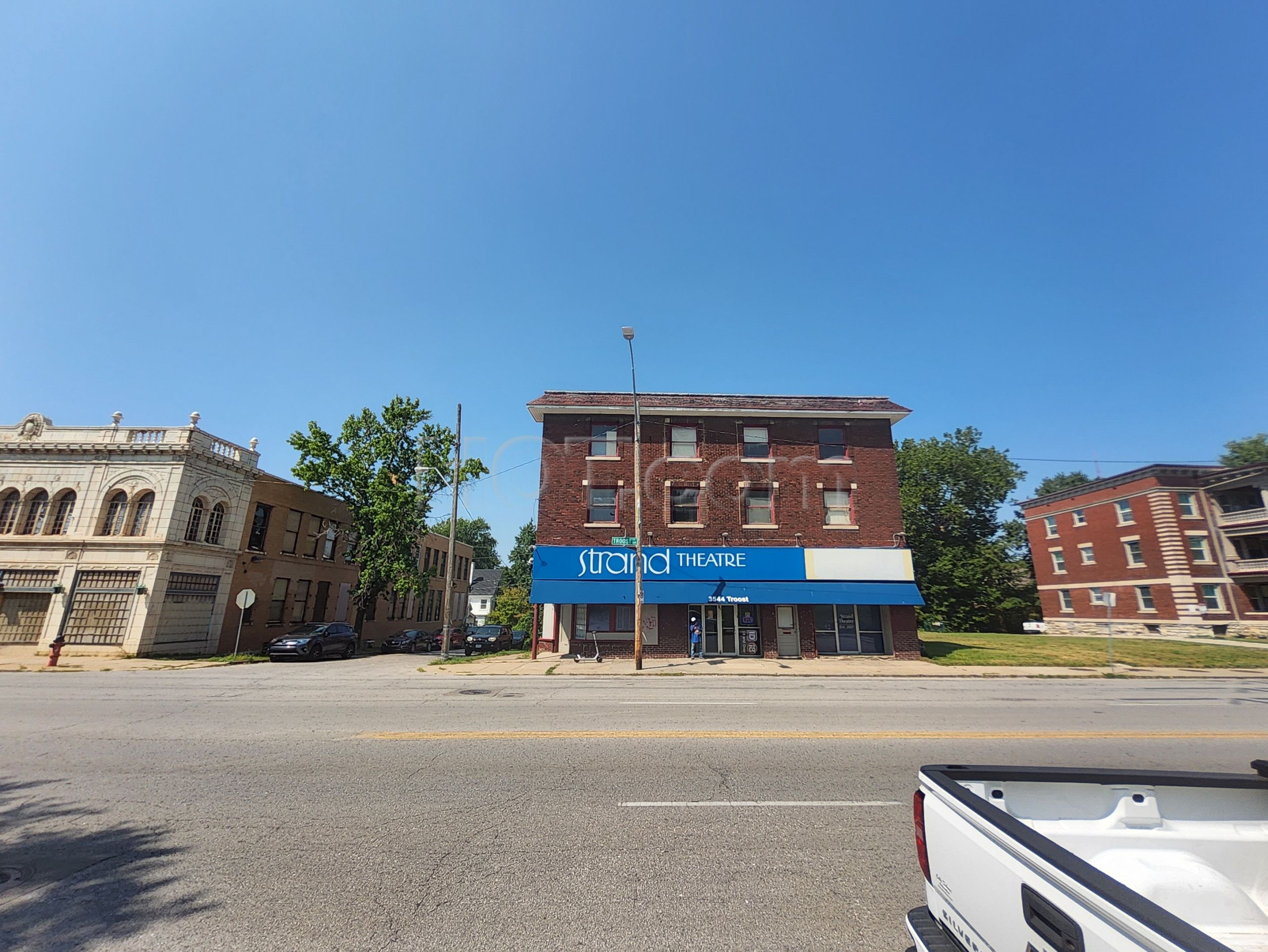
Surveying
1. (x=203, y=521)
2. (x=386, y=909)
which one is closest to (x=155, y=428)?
(x=203, y=521)

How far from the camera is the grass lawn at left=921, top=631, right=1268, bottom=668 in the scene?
827 inches

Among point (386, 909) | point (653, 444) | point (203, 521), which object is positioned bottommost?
point (386, 909)

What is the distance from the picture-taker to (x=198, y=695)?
13.2 metres

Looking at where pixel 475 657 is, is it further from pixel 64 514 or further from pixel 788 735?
pixel 64 514

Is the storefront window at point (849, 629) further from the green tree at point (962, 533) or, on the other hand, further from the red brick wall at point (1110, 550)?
the red brick wall at point (1110, 550)

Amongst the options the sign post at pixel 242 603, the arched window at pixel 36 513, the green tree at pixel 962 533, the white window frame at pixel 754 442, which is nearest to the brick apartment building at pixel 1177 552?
the green tree at pixel 962 533

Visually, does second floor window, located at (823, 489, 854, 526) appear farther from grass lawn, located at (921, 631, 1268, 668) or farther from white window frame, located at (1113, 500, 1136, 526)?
white window frame, located at (1113, 500, 1136, 526)

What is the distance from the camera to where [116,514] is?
26000 mm

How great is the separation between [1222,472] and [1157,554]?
758cm

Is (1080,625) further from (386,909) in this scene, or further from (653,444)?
(386,909)

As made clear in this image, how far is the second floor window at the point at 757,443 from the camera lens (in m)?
26.4

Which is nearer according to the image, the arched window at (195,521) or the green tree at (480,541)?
the arched window at (195,521)

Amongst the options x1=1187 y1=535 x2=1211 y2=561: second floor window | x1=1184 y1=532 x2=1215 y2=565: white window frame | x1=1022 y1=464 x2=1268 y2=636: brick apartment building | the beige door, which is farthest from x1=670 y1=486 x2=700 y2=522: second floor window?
x1=1187 y1=535 x2=1211 y2=561: second floor window

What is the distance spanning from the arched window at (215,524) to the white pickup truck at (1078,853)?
34.0 m
